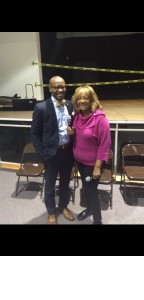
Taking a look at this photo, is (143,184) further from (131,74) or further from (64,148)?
(131,74)

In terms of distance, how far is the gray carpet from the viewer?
262 cm

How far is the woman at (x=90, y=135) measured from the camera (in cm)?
189

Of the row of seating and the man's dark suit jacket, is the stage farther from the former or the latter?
the man's dark suit jacket

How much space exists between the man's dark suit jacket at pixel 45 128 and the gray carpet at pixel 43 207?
90cm

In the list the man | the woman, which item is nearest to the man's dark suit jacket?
the man

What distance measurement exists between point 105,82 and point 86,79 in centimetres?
43

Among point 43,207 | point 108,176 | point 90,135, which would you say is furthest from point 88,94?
point 43,207

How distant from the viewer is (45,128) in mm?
2111

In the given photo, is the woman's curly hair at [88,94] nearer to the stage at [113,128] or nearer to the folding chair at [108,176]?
the folding chair at [108,176]

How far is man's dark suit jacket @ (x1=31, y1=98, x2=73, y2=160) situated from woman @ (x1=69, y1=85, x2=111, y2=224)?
19 centimetres

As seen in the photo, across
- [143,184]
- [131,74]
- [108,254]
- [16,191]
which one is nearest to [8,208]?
[16,191]

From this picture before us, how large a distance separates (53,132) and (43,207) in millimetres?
1184

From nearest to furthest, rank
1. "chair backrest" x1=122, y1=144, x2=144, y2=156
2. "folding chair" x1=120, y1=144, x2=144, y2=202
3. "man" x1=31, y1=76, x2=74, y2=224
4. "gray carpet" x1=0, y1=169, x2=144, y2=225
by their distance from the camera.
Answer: "man" x1=31, y1=76, x2=74, y2=224
"gray carpet" x1=0, y1=169, x2=144, y2=225
"folding chair" x1=120, y1=144, x2=144, y2=202
"chair backrest" x1=122, y1=144, x2=144, y2=156
